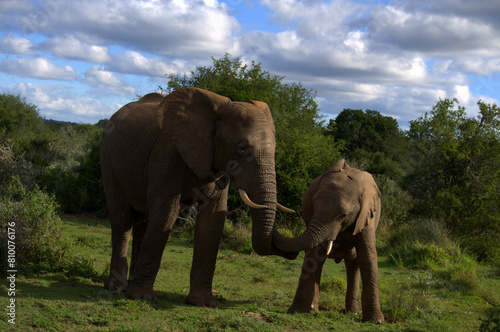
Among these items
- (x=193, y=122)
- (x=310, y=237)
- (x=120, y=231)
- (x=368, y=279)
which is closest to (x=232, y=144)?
(x=193, y=122)

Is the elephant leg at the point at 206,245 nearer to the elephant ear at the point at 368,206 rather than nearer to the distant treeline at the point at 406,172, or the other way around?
the elephant ear at the point at 368,206

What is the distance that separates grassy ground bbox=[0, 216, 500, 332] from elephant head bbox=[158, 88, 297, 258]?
119cm

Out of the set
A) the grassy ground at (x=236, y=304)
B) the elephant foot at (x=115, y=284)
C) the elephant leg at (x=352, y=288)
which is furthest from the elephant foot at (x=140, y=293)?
the elephant leg at (x=352, y=288)

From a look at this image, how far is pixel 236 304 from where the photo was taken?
7531 mm

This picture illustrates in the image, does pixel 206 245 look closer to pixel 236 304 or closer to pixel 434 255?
pixel 236 304

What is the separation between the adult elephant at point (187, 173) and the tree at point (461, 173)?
28.7ft

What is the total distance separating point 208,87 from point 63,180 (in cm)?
602

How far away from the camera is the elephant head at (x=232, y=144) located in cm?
602

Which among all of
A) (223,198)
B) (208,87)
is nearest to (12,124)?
(208,87)

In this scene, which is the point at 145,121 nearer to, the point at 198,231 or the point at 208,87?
the point at 198,231

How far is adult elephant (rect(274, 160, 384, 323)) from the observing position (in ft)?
21.1

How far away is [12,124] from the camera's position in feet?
109


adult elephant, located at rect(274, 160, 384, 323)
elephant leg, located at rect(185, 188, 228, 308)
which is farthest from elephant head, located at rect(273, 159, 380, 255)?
elephant leg, located at rect(185, 188, 228, 308)

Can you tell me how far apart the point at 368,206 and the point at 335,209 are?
2.18 ft
